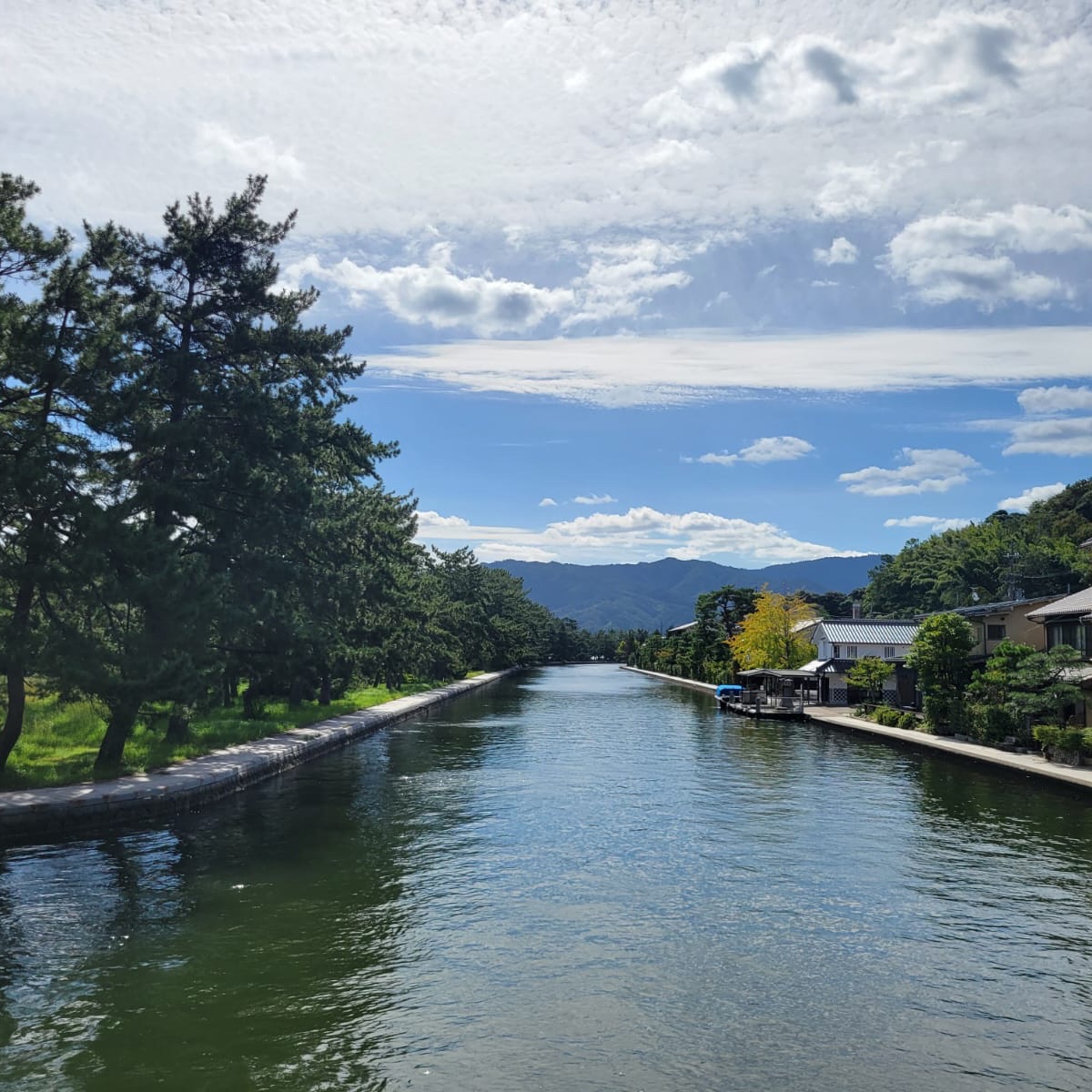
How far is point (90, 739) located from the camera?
112 feet

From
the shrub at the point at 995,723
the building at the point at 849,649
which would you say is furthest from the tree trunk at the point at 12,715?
the building at the point at 849,649

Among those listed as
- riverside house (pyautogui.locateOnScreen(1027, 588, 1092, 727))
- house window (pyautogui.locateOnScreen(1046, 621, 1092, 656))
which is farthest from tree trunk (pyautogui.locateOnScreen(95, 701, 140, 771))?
house window (pyautogui.locateOnScreen(1046, 621, 1092, 656))

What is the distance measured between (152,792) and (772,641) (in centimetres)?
6309

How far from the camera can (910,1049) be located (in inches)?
457

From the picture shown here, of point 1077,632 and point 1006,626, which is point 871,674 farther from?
point 1077,632

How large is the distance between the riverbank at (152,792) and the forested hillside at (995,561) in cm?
8091

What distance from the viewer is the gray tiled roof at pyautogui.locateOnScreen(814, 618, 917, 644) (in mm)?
71312

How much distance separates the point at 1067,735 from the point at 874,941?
70.8 feet

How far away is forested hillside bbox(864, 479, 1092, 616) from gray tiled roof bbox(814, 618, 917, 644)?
26.6 m

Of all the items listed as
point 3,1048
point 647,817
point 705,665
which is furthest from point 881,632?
point 3,1048

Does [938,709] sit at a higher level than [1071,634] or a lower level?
lower

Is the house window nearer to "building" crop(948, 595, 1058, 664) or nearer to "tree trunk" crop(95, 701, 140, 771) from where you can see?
"building" crop(948, 595, 1058, 664)

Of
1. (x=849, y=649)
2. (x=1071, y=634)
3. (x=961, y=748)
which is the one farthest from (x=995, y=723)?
(x=849, y=649)

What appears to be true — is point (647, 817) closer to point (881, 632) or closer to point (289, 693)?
point (289, 693)
